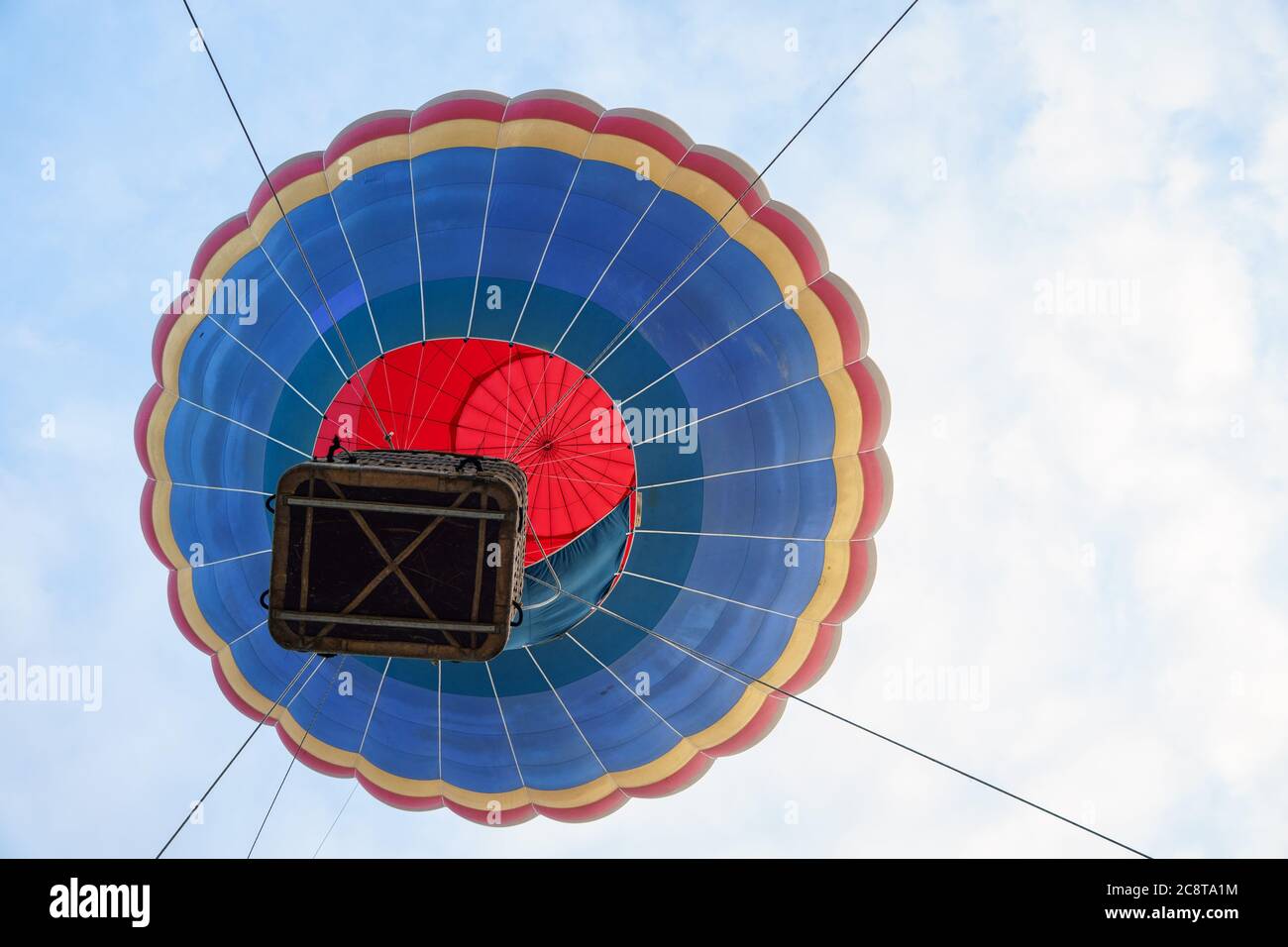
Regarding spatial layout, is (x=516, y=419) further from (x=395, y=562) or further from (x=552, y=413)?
(x=395, y=562)

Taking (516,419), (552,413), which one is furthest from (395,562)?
(516,419)

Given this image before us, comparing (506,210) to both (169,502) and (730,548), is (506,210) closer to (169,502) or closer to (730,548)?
(730,548)

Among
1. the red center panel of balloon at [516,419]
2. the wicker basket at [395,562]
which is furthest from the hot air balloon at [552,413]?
the wicker basket at [395,562]

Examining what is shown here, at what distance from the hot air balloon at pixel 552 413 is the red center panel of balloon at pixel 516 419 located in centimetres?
55

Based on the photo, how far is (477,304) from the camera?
22.8 feet

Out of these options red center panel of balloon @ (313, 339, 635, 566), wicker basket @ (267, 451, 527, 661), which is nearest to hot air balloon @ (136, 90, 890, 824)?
red center panel of balloon @ (313, 339, 635, 566)

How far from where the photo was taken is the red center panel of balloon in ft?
26.6

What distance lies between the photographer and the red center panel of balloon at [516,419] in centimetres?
809

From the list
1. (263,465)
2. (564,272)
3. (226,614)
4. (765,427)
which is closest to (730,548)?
(765,427)

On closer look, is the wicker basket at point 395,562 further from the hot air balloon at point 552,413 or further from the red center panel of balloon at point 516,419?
A: the red center panel of balloon at point 516,419

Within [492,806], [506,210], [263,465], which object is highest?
[506,210]

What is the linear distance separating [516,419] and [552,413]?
5.99 ft

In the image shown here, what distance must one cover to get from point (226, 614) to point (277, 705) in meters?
0.76

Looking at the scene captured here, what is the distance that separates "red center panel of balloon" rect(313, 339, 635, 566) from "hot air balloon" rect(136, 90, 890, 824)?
548mm
